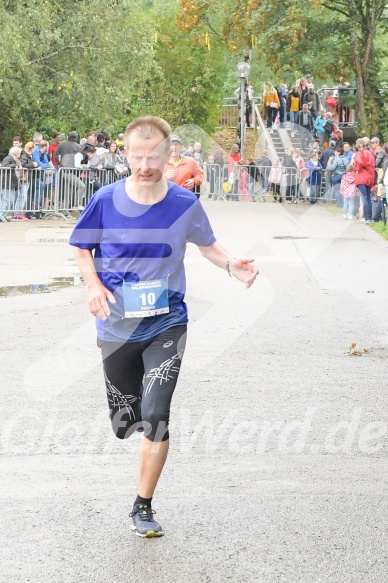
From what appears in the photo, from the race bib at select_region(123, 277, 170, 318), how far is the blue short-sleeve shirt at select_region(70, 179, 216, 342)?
0.03m

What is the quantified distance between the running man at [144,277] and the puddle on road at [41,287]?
348 inches

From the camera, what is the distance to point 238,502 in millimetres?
5715

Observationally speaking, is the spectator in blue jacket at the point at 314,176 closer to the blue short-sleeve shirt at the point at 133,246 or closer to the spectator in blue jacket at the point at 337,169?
the spectator in blue jacket at the point at 337,169

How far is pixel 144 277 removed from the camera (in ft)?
17.6

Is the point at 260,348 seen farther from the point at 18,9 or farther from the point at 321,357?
the point at 18,9

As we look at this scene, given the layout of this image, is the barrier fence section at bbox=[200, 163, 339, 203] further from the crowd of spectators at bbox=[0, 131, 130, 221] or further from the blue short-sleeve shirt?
the blue short-sleeve shirt

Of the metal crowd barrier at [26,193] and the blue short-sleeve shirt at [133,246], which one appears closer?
the blue short-sleeve shirt at [133,246]

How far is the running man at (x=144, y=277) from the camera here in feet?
17.4

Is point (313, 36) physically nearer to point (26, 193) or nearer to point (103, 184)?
point (103, 184)

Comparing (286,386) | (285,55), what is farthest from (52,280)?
(285,55)

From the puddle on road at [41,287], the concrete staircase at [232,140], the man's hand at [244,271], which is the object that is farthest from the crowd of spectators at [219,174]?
the man's hand at [244,271]

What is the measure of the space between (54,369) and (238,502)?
12.9 ft

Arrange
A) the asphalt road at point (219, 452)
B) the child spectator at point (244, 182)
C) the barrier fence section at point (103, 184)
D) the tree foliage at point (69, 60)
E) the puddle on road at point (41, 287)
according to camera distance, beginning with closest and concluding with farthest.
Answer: the asphalt road at point (219, 452) < the puddle on road at point (41, 287) < the barrier fence section at point (103, 184) < the tree foliage at point (69, 60) < the child spectator at point (244, 182)

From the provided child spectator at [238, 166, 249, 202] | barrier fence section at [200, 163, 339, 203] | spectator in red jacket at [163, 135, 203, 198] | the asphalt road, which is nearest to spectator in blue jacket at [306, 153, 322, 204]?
barrier fence section at [200, 163, 339, 203]
